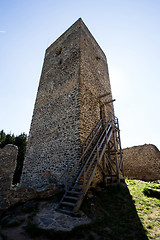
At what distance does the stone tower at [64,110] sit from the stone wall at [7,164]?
1575 millimetres

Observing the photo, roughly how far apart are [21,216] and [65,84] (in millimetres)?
7193

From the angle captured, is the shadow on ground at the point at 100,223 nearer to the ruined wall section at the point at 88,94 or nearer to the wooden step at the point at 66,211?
the wooden step at the point at 66,211

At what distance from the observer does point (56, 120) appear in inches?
317

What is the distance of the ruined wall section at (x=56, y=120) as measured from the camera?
6.80m

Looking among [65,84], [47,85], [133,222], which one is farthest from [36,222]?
[47,85]

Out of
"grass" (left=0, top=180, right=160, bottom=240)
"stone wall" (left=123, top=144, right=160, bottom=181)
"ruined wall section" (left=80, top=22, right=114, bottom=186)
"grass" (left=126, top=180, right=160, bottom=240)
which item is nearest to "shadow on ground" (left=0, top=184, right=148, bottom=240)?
"grass" (left=0, top=180, right=160, bottom=240)

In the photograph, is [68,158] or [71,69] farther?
[71,69]

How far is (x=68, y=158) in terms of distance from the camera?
21.0 ft

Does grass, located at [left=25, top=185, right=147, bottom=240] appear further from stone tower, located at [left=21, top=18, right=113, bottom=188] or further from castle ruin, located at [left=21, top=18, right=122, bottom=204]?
stone tower, located at [left=21, top=18, right=113, bottom=188]

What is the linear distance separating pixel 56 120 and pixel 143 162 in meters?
9.21

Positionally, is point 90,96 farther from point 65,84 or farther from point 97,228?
point 97,228

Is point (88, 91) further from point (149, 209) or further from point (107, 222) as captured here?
point (107, 222)

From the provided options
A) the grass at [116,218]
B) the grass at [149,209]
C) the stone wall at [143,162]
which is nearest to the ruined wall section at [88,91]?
the grass at [116,218]

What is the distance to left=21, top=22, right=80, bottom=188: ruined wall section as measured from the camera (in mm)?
6805
